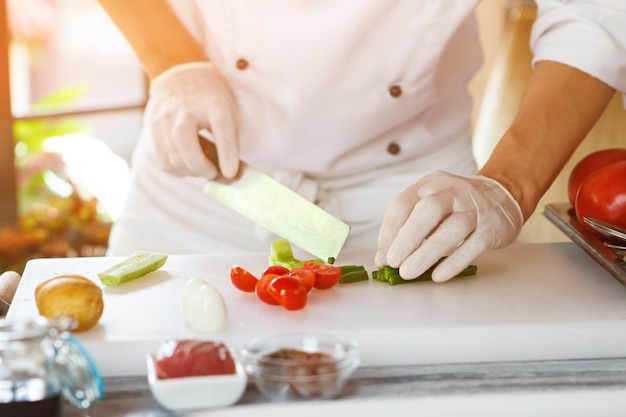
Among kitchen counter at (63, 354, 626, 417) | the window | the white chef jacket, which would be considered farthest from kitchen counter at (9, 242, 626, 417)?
the window

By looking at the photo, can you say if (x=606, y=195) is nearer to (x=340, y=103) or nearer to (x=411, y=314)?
(x=411, y=314)

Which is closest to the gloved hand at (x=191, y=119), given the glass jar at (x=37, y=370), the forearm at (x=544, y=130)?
the forearm at (x=544, y=130)

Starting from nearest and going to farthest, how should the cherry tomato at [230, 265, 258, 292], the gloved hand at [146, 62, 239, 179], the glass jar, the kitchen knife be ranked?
the glass jar, the cherry tomato at [230, 265, 258, 292], the kitchen knife, the gloved hand at [146, 62, 239, 179]

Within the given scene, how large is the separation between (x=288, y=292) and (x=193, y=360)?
30 cm

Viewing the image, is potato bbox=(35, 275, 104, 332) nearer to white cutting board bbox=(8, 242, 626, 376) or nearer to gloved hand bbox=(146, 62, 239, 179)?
white cutting board bbox=(8, 242, 626, 376)

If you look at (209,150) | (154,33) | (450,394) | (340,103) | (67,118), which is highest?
(67,118)

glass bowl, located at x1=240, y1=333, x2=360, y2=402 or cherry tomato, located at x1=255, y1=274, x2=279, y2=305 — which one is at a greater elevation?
cherry tomato, located at x1=255, y1=274, x2=279, y2=305

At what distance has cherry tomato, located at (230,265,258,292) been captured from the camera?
1373 mm

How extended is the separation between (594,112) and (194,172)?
0.80 m

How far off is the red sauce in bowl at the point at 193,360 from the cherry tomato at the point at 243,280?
0.36m

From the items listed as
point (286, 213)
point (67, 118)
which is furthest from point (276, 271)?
point (67, 118)

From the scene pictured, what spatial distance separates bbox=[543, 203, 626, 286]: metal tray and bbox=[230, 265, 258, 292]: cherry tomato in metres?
0.55

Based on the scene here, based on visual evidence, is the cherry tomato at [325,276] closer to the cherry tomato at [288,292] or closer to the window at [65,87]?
the cherry tomato at [288,292]

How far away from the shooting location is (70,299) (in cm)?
115
